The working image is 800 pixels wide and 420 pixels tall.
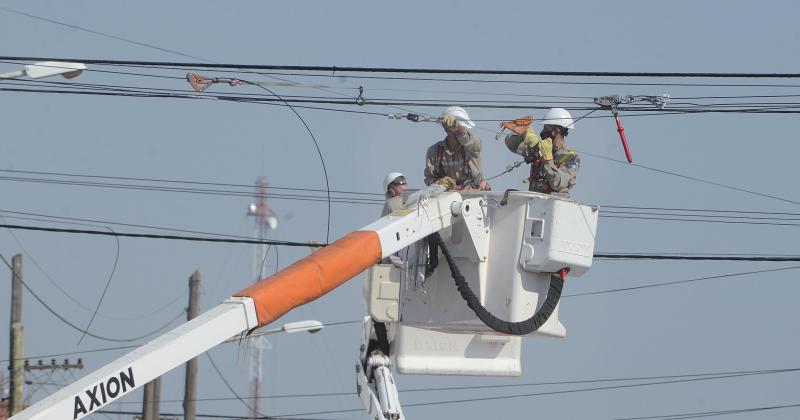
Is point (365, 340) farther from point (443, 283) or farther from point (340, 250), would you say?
point (340, 250)

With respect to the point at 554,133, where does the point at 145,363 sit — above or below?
below

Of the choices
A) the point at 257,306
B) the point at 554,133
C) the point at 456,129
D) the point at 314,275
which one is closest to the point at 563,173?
the point at 554,133

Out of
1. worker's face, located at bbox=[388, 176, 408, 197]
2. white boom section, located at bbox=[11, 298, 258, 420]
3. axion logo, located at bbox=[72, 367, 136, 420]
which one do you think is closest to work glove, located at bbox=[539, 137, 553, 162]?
worker's face, located at bbox=[388, 176, 408, 197]

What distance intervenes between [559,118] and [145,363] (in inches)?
255

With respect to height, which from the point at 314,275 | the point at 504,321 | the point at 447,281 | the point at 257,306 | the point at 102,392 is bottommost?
the point at 102,392

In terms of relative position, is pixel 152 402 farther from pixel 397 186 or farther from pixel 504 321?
pixel 504 321

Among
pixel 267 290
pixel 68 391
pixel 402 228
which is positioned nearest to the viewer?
pixel 68 391

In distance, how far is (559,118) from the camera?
21.8 meters

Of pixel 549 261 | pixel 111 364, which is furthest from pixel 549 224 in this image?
pixel 111 364

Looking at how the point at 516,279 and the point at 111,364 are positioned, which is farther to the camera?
the point at 516,279

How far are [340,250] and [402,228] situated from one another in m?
1.03

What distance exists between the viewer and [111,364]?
57.7ft

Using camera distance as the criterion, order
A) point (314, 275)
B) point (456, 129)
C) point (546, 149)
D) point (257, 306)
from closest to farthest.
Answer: point (257, 306), point (314, 275), point (546, 149), point (456, 129)

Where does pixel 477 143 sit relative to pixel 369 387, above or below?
above
